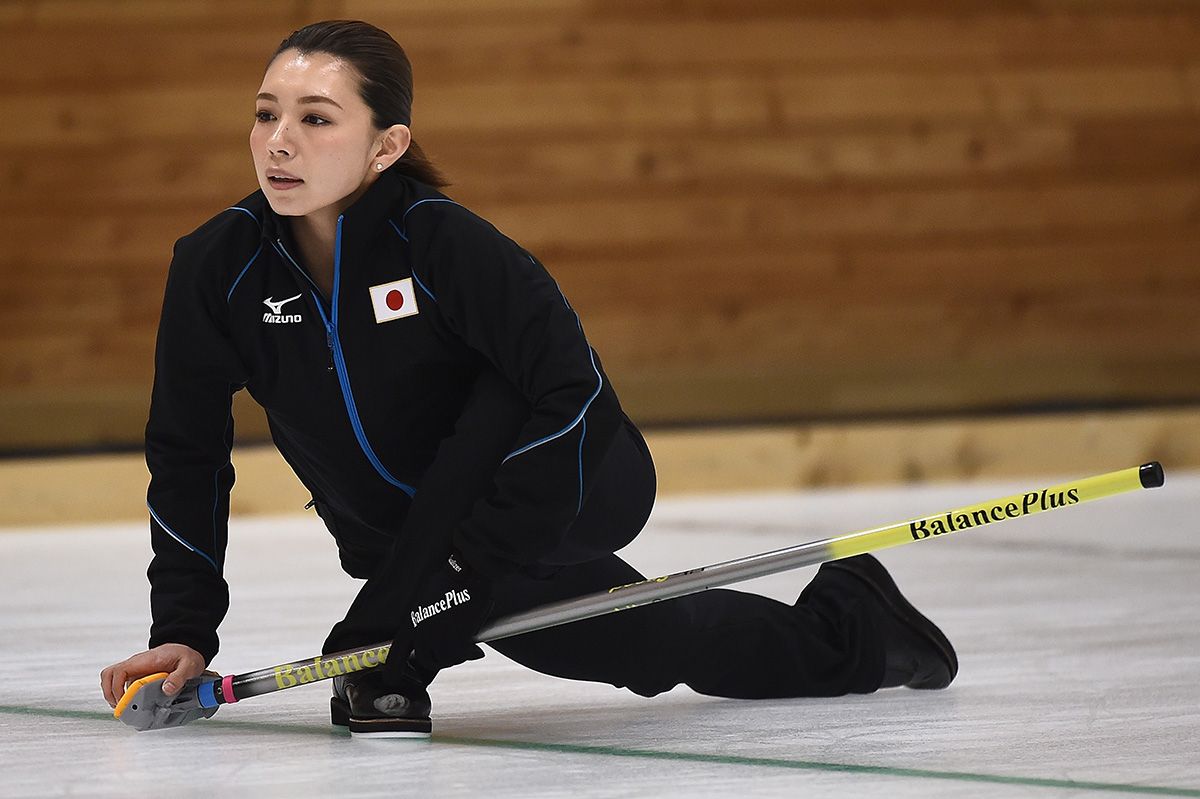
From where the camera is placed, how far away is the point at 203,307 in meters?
1.58

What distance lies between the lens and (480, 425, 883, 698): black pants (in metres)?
1.62

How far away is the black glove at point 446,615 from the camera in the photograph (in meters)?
1.48

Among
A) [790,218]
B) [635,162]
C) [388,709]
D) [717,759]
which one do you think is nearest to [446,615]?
[388,709]

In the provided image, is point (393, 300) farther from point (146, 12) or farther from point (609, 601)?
point (146, 12)

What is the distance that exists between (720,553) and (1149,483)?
181 cm

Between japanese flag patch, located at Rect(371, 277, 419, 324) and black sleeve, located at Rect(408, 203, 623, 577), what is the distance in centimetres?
3

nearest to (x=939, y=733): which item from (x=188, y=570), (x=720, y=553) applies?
(x=188, y=570)

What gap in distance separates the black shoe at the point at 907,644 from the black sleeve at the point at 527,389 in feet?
1.52

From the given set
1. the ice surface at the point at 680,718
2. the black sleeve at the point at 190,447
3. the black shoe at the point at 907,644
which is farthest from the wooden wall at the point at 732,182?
the black sleeve at the point at 190,447

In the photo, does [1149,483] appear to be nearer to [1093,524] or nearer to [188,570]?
[188,570]

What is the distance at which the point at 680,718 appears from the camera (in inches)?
67.3

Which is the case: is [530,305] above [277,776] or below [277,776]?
above

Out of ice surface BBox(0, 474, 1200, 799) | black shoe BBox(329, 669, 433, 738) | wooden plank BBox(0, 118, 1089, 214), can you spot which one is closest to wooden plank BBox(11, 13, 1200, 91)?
wooden plank BBox(0, 118, 1089, 214)

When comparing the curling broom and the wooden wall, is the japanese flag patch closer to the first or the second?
the curling broom
